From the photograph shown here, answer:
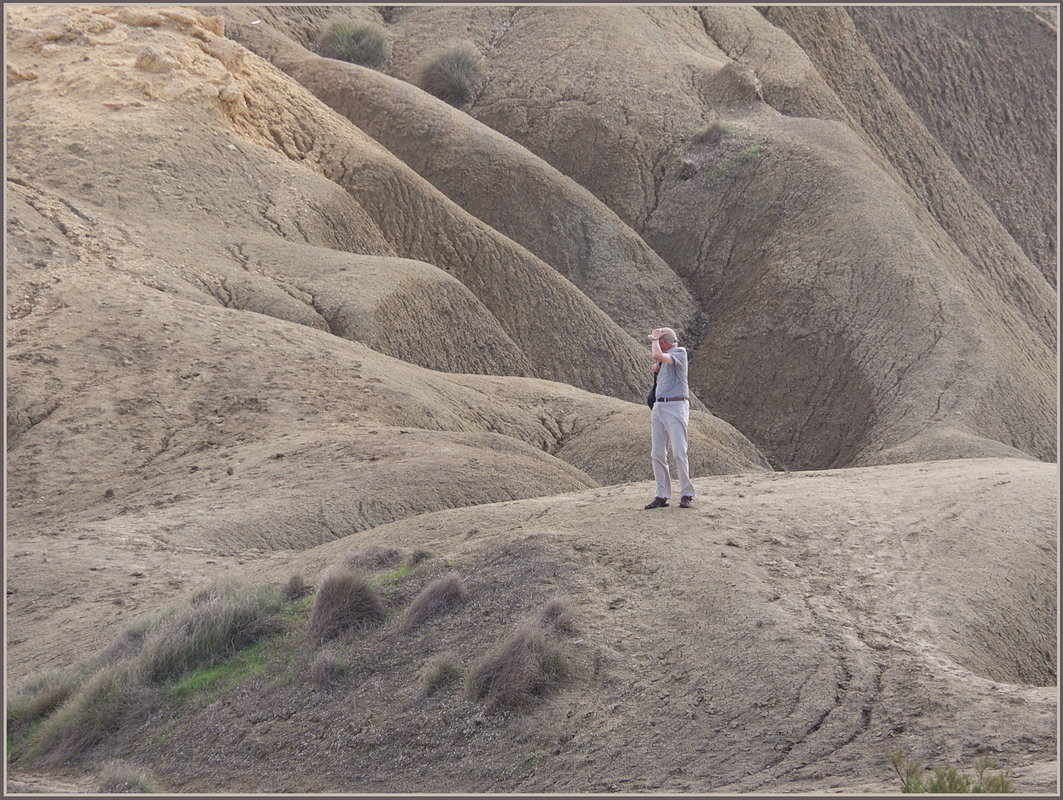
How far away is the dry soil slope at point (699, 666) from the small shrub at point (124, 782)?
0.33 meters

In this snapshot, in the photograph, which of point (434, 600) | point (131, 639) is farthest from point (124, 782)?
point (434, 600)

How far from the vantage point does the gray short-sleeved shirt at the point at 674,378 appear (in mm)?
10336

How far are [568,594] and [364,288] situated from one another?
1248cm

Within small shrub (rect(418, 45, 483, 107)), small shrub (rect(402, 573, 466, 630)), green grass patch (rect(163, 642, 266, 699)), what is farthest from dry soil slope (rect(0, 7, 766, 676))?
small shrub (rect(418, 45, 483, 107))

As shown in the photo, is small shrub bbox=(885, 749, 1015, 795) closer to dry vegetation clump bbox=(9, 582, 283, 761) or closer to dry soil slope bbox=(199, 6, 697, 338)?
dry vegetation clump bbox=(9, 582, 283, 761)

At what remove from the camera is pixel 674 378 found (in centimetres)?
1038

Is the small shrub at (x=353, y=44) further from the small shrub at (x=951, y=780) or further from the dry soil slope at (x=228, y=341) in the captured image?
the small shrub at (x=951, y=780)

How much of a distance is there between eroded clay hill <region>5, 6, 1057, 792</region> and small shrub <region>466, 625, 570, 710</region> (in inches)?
5.4

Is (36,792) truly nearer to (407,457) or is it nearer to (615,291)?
(407,457)

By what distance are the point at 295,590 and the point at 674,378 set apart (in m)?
3.74

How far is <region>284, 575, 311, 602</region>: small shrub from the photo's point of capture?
33.4 feet

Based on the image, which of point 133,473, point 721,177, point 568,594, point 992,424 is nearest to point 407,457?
point 133,473

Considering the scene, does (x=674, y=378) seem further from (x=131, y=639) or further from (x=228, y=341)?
(x=228, y=341)

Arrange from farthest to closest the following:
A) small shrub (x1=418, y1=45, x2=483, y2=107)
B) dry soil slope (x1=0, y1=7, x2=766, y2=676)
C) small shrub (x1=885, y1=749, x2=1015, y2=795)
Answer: small shrub (x1=418, y1=45, x2=483, y2=107) < dry soil slope (x1=0, y1=7, x2=766, y2=676) < small shrub (x1=885, y1=749, x2=1015, y2=795)
